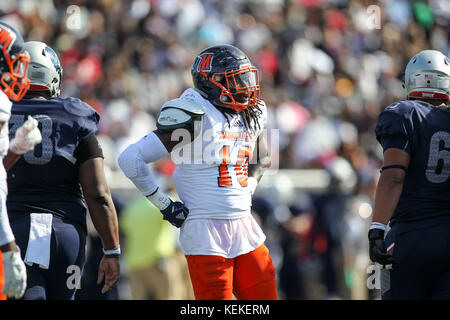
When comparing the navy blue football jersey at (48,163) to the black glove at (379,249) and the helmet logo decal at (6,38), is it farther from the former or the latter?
the black glove at (379,249)

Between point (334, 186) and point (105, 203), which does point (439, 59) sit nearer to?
point (105, 203)

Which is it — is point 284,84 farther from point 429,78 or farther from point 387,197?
point 387,197

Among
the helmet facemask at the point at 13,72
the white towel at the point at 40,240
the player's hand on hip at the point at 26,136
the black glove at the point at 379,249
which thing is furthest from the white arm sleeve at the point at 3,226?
the black glove at the point at 379,249

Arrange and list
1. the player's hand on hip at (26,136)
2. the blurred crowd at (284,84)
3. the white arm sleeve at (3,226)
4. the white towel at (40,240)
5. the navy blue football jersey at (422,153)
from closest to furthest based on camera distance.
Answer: the white arm sleeve at (3,226)
the player's hand on hip at (26,136)
the white towel at (40,240)
the navy blue football jersey at (422,153)
the blurred crowd at (284,84)

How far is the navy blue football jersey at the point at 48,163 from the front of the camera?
14.8ft

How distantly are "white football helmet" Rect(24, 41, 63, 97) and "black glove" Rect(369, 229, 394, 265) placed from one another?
198cm

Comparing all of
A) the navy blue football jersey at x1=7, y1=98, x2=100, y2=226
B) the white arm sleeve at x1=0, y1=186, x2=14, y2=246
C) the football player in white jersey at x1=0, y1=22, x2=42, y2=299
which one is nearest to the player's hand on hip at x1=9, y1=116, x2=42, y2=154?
the football player in white jersey at x1=0, y1=22, x2=42, y2=299

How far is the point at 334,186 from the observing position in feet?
33.8

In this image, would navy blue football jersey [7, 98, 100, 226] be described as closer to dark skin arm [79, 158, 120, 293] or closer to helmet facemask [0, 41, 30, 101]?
dark skin arm [79, 158, 120, 293]

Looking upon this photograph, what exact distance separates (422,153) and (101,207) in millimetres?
1803

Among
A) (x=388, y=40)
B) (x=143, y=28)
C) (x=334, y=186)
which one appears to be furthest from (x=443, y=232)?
(x=388, y=40)

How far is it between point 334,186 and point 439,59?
17.7 feet

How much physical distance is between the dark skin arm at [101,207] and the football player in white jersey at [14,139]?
57 centimetres

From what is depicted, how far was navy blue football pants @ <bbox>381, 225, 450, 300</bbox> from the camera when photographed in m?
4.50
